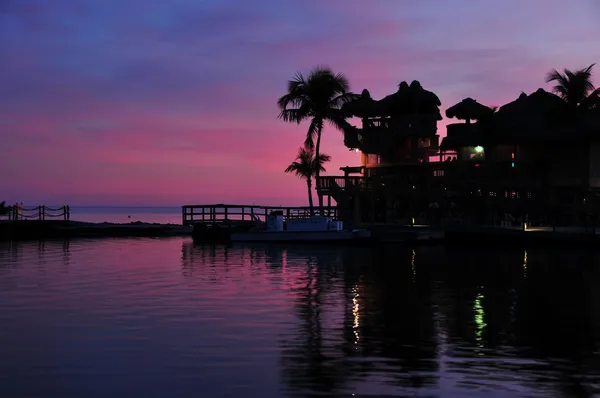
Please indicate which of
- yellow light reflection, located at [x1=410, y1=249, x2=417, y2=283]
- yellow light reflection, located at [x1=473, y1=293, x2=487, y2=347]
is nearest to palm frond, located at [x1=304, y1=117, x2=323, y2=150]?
yellow light reflection, located at [x1=410, y1=249, x2=417, y2=283]

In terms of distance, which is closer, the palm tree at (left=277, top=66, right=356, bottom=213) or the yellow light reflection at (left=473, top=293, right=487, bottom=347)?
the yellow light reflection at (left=473, top=293, right=487, bottom=347)

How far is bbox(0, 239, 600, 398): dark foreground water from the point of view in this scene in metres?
12.1

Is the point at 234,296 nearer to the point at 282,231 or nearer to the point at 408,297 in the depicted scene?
the point at 408,297

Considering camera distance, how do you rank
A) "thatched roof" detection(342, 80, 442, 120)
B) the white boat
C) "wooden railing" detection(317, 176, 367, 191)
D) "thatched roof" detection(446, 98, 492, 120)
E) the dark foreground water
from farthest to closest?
1. "thatched roof" detection(342, 80, 442, 120)
2. "thatched roof" detection(446, 98, 492, 120)
3. "wooden railing" detection(317, 176, 367, 191)
4. the white boat
5. the dark foreground water

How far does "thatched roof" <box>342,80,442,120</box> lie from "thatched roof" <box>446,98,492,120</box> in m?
2.63

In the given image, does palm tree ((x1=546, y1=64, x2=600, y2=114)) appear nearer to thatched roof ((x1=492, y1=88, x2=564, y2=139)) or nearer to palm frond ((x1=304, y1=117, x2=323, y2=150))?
thatched roof ((x1=492, y1=88, x2=564, y2=139))

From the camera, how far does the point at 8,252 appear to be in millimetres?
44875

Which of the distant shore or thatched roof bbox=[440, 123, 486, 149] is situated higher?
thatched roof bbox=[440, 123, 486, 149]

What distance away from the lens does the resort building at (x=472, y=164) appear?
55312 millimetres

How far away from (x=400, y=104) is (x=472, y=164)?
11.6 m

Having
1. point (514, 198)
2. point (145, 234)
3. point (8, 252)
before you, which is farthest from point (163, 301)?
point (145, 234)

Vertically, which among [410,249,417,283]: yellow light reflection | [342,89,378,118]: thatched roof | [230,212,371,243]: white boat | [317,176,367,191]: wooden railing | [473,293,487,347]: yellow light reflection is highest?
[342,89,378,118]: thatched roof

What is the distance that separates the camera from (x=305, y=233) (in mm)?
52594

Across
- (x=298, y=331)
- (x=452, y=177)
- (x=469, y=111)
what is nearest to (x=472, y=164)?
(x=452, y=177)
